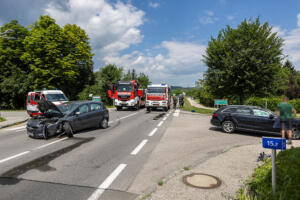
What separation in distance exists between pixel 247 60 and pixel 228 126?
10.7 meters

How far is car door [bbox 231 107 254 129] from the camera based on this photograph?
906 cm

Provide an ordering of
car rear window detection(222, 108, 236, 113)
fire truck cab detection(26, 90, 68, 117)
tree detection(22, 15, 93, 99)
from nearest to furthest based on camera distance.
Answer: car rear window detection(222, 108, 236, 113)
fire truck cab detection(26, 90, 68, 117)
tree detection(22, 15, 93, 99)

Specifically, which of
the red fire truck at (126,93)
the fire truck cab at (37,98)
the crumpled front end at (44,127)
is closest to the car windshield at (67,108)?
the crumpled front end at (44,127)

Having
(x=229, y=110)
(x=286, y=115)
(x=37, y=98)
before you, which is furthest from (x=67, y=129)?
(x=37, y=98)

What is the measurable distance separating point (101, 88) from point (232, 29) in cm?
2420

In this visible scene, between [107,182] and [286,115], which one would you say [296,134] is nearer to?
[286,115]

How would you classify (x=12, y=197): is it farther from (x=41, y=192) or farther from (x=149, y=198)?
(x=149, y=198)

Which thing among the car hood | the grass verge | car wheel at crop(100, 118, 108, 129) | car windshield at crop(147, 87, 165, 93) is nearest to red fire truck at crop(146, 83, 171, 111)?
car windshield at crop(147, 87, 165, 93)

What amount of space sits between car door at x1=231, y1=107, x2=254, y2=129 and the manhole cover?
5.91m

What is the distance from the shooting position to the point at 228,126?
374 inches

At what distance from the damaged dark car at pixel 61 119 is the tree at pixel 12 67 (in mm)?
23469

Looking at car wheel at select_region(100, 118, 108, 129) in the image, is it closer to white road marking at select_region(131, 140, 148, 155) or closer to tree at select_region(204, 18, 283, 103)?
white road marking at select_region(131, 140, 148, 155)

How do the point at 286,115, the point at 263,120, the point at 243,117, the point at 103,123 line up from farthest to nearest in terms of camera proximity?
the point at 103,123 → the point at 243,117 → the point at 263,120 → the point at 286,115

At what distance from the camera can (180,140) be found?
305 inches
